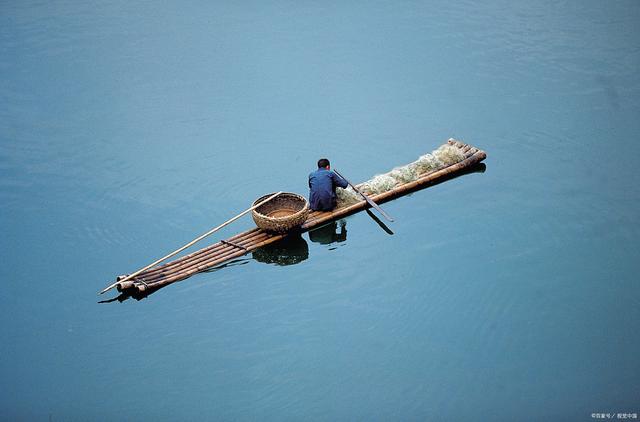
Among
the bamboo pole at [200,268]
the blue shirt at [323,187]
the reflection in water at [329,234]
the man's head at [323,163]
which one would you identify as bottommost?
the bamboo pole at [200,268]

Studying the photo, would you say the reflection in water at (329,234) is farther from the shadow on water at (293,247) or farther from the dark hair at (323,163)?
the dark hair at (323,163)

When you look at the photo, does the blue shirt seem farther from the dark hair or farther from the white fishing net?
the white fishing net

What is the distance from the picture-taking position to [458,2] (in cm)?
1247

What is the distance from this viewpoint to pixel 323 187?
23.6 ft

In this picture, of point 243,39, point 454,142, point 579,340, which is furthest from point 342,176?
point 243,39

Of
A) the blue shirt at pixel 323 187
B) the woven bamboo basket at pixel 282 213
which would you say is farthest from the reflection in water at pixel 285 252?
the blue shirt at pixel 323 187

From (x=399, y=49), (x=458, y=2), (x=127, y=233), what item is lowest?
(x=127, y=233)

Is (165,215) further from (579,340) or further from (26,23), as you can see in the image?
(26,23)

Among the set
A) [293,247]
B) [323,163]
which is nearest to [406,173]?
[323,163]

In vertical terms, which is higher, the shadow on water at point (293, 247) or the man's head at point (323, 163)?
the man's head at point (323, 163)

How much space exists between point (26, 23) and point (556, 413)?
424 inches

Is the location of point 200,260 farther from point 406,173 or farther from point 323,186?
point 406,173

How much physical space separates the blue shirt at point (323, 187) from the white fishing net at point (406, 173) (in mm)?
282

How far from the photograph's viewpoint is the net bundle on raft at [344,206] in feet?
21.0
